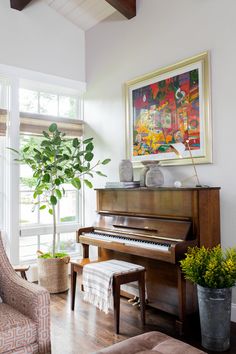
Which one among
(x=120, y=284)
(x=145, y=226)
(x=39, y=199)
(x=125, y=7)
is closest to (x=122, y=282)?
(x=120, y=284)

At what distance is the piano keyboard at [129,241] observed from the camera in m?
2.81

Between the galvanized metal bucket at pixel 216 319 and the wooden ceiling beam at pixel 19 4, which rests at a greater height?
the wooden ceiling beam at pixel 19 4

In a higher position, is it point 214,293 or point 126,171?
point 126,171

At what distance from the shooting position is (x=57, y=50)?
4.47 meters

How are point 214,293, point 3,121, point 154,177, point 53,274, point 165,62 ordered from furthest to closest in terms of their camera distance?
point 3,121 → point 53,274 → point 165,62 → point 154,177 → point 214,293

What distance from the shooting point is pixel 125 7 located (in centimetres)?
383

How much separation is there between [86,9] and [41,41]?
0.71 meters

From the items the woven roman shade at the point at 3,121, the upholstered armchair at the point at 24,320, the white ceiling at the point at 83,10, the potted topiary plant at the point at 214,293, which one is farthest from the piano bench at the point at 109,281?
the white ceiling at the point at 83,10

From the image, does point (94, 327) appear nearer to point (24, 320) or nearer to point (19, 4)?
point (24, 320)

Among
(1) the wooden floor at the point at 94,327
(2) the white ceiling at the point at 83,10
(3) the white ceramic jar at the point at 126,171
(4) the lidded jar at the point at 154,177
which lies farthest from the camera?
(2) the white ceiling at the point at 83,10

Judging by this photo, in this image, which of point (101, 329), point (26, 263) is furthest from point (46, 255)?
point (101, 329)

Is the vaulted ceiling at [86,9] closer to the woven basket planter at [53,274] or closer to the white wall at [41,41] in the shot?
the white wall at [41,41]

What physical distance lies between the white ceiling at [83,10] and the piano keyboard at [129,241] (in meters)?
2.80

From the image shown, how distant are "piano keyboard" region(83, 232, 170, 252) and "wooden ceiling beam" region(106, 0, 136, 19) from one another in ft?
8.46
